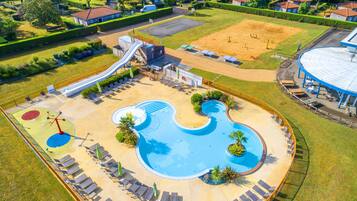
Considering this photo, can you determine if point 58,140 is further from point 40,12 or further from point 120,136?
point 40,12

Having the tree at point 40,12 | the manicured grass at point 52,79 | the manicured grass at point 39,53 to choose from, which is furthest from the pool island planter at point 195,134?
the tree at point 40,12

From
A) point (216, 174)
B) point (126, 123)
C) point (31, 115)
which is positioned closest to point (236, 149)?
point (216, 174)

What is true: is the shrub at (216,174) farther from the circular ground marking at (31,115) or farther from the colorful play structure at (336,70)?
the circular ground marking at (31,115)

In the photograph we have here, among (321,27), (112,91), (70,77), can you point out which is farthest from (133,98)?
(321,27)

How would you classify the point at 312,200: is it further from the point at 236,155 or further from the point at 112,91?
the point at 112,91

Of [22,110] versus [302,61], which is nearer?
[22,110]

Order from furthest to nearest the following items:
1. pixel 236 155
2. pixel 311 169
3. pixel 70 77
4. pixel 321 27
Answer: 1. pixel 321 27
2. pixel 70 77
3. pixel 236 155
4. pixel 311 169

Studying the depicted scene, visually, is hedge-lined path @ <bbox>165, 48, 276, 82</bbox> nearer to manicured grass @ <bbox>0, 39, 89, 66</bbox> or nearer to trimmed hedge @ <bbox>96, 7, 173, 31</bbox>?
trimmed hedge @ <bbox>96, 7, 173, 31</bbox>

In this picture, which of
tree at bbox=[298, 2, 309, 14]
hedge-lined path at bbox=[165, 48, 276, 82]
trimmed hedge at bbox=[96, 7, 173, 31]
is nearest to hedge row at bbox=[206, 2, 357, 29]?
tree at bbox=[298, 2, 309, 14]
